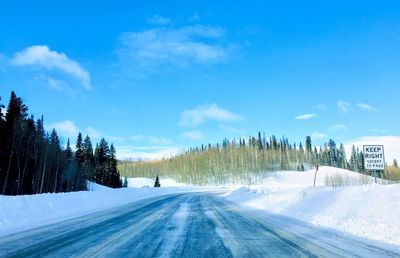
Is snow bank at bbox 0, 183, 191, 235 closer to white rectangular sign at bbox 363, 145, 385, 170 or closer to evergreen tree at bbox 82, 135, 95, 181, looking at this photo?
white rectangular sign at bbox 363, 145, 385, 170

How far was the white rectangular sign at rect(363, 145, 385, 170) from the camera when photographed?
14.9 metres

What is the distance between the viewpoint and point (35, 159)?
6391 centimetres

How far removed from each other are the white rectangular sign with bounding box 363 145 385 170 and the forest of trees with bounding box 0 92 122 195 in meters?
44.8

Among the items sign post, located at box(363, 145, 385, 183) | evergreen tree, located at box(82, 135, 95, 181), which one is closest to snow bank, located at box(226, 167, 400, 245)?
sign post, located at box(363, 145, 385, 183)

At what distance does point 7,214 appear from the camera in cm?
1407

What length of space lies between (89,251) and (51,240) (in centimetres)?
233

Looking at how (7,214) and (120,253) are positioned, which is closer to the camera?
(120,253)

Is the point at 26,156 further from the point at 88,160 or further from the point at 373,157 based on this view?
the point at 373,157

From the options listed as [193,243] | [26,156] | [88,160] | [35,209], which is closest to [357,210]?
[193,243]

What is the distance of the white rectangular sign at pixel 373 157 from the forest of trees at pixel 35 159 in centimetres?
4483

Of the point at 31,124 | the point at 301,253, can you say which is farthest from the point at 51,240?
the point at 31,124

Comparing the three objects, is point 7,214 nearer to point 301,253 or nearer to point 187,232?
point 187,232

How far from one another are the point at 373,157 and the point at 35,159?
195 ft

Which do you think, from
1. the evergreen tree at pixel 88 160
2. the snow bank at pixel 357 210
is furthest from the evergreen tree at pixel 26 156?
the snow bank at pixel 357 210
